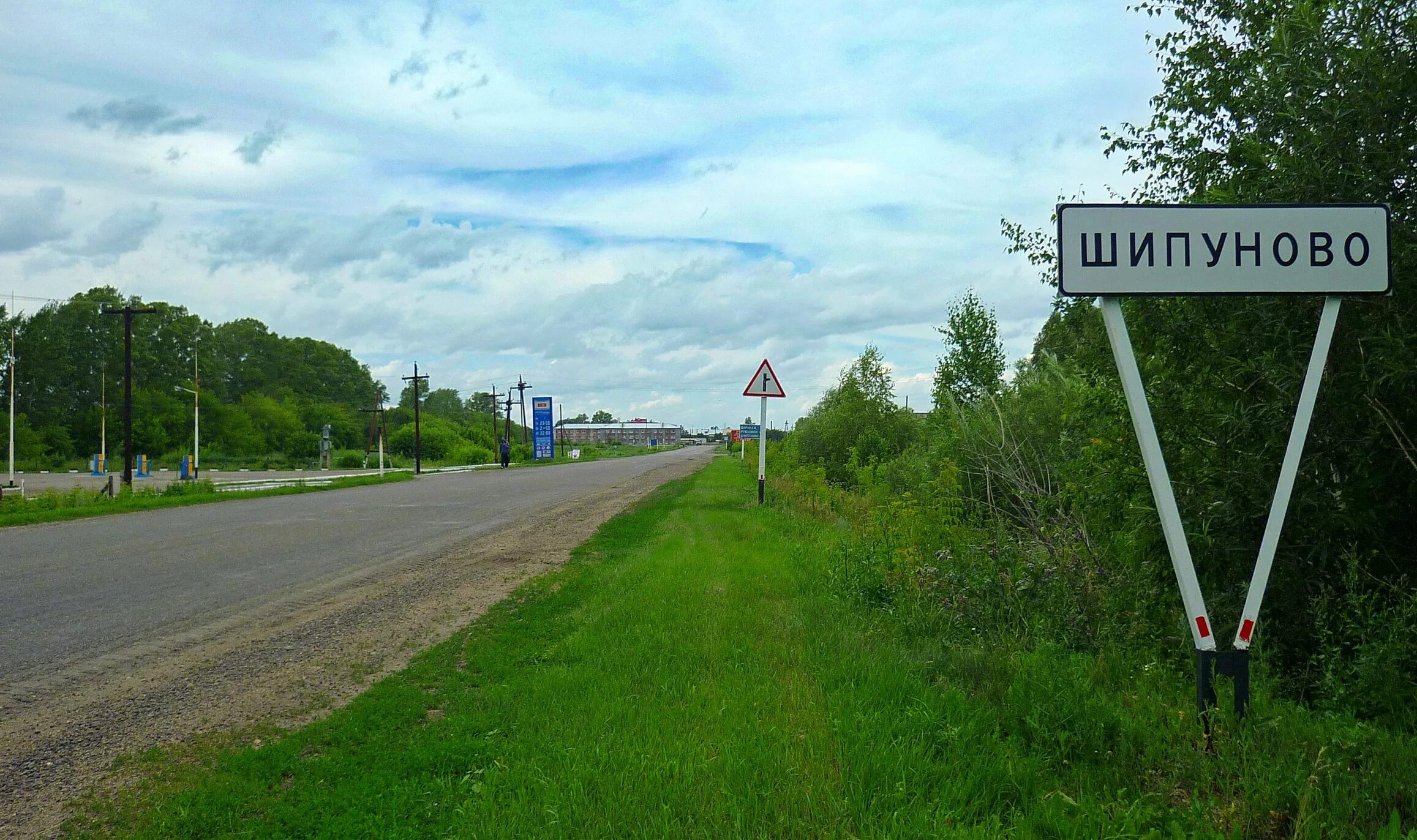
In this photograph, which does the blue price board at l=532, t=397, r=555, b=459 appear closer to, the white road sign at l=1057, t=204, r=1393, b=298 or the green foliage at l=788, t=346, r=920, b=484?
the green foliage at l=788, t=346, r=920, b=484

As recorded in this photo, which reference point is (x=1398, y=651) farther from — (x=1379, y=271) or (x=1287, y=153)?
(x=1287, y=153)

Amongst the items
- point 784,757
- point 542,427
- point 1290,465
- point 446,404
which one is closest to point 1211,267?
point 1290,465

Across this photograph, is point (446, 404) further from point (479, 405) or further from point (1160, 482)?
point (1160, 482)

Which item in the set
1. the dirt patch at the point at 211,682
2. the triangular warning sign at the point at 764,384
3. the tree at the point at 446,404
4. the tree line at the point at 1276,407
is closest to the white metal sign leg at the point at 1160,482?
the tree line at the point at 1276,407

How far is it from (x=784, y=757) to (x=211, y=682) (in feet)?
14.3

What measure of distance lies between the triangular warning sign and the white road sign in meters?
15.5

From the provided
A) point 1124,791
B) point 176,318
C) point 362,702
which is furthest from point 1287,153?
point 176,318

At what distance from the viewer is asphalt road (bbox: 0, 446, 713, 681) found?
7.79 meters

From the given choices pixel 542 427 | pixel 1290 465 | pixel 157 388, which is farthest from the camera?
pixel 157 388

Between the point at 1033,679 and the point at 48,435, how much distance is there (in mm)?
85803

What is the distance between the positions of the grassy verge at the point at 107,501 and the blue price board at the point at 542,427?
34992 millimetres

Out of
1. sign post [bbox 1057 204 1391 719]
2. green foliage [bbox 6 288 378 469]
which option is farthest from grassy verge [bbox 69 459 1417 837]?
green foliage [bbox 6 288 378 469]

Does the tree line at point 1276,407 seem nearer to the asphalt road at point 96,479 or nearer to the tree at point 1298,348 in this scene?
the tree at point 1298,348

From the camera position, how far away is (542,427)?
225ft
